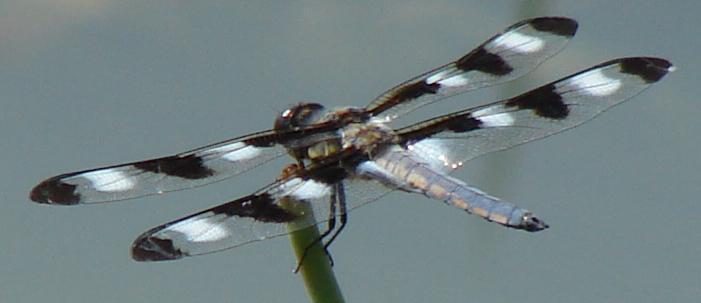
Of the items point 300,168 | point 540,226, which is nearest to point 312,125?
point 300,168

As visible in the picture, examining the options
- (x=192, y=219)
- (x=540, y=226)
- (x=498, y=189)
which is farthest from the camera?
(x=498, y=189)

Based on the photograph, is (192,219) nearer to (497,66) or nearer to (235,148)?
(235,148)

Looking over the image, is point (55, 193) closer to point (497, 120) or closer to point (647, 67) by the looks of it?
point (497, 120)

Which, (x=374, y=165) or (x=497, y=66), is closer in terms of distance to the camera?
(x=374, y=165)

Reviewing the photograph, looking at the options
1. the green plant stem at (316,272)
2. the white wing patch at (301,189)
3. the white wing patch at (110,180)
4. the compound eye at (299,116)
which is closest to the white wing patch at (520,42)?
the compound eye at (299,116)

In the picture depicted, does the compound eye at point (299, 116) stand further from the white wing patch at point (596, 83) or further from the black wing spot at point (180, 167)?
the white wing patch at point (596, 83)

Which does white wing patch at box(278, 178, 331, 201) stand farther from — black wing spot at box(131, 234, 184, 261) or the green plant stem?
the green plant stem
